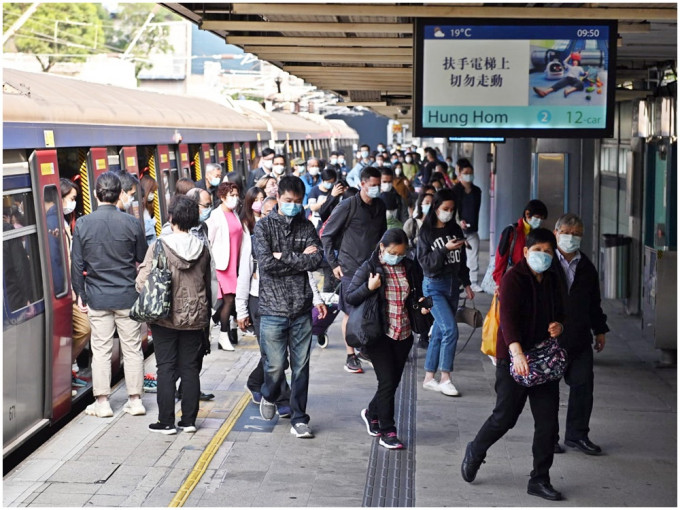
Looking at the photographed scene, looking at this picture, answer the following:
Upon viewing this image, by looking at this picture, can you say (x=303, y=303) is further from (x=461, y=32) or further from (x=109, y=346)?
(x=461, y=32)

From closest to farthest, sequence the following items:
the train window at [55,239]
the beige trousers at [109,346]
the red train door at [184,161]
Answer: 1. the train window at [55,239]
2. the beige trousers at [109,346]
3. the red train door at [184,161]

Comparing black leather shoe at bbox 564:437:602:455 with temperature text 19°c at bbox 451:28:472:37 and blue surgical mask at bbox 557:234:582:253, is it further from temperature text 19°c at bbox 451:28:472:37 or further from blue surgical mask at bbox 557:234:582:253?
temperature text 19°c at bbox 451:28:472:37

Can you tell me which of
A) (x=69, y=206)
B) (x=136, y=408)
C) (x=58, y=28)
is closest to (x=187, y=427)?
(x=136, y=408)

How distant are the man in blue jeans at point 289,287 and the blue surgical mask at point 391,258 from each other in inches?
20.9

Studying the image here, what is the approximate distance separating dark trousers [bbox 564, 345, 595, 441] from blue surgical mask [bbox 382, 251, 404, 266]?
126 cm

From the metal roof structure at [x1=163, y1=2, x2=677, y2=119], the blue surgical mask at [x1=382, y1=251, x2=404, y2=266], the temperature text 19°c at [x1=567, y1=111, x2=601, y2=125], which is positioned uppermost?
the metal roof structure at [x1=163, y1=2, x2=677, y2=119]

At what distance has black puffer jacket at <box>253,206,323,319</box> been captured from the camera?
25.5ft

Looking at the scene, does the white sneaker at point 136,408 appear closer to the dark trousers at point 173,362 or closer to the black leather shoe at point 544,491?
the dark trousers at point 173,362

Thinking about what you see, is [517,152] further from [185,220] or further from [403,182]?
[185,220]

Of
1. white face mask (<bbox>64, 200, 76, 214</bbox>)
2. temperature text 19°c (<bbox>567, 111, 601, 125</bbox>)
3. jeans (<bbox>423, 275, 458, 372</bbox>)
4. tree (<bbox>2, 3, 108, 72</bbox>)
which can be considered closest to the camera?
temperature text 19°c (<bbox>567, 111, 601, 125</bbox>)

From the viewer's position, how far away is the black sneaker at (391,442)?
773 centimetres

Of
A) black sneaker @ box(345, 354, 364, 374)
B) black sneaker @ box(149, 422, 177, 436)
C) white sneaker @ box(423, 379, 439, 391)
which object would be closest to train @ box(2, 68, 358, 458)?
black sneaker @ box(149, 422, 177, 436)

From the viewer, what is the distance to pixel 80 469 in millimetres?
7109

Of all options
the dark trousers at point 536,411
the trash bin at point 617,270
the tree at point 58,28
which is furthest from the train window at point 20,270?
the tree at point 58,28
